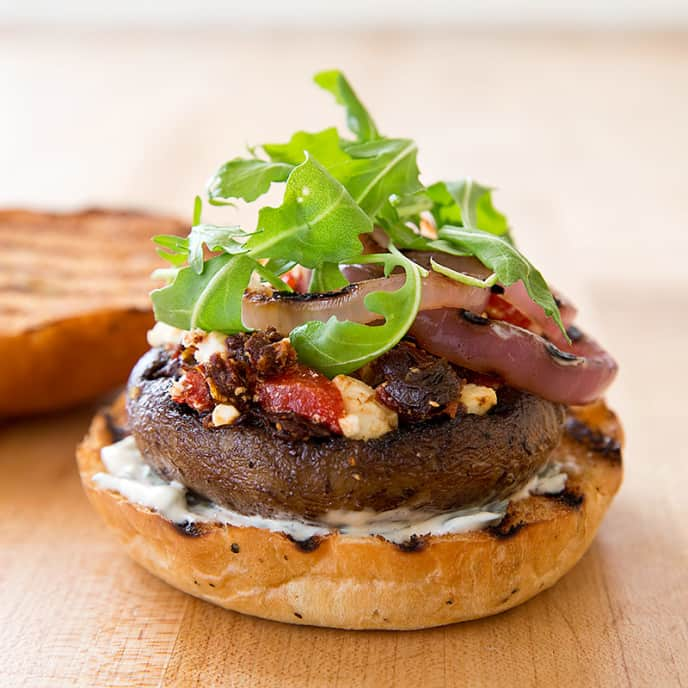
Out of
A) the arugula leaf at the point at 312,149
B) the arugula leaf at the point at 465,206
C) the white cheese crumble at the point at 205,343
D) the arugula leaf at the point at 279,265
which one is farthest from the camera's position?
the arugula leaf at the point at 465,206

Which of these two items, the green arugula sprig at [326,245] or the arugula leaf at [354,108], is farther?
the arugula leaf at [354,108]

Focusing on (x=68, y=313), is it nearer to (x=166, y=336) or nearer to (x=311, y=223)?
(x=166, y=336)

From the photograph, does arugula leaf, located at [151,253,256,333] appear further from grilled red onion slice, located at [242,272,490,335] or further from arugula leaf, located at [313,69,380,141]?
arugula leaf, located at [313,69,380,141]

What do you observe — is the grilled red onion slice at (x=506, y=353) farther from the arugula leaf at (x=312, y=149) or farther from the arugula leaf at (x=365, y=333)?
the arugula leaf at (x=312, y=149)

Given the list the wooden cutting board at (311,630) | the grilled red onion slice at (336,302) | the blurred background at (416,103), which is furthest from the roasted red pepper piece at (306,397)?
the blurred background at (416,103)

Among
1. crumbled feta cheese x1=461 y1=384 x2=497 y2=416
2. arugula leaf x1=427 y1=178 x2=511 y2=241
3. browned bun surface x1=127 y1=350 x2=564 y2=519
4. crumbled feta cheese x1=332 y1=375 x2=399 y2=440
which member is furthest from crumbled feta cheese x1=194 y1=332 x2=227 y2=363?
arugula leaf x1=427 y1=178 x2=511 y2=241

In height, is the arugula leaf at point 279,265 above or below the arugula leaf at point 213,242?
below

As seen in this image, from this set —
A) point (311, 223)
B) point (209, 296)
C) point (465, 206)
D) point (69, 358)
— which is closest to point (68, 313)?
point (69, 358)
